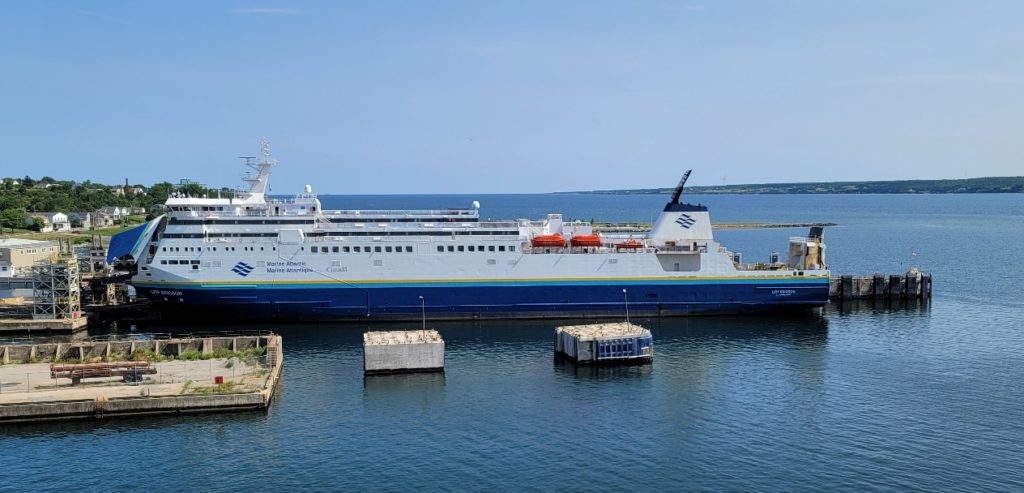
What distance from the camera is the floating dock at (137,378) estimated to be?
83.6ft

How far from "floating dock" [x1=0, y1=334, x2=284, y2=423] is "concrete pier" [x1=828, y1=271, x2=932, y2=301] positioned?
3671 cm

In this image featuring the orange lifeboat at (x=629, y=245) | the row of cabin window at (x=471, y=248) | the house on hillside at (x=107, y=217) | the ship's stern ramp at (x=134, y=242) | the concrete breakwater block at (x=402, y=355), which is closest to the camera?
the concrete breakwater block at (x=402, y=355)

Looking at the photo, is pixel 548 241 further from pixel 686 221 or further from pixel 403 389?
pixel 403 389

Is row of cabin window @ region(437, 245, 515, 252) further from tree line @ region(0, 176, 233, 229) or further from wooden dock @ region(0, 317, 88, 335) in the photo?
tree line @ region(0, 176, 233, 229)

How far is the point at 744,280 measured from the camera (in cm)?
4309

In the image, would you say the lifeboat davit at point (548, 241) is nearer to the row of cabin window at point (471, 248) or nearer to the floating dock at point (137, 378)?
the row of cabin window at point (471, 248)

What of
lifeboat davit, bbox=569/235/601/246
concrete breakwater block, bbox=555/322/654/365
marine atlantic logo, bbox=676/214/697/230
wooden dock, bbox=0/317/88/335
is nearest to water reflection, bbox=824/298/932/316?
marine atlantic logo, bbox=676/214/697/230

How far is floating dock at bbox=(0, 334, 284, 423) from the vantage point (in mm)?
25484

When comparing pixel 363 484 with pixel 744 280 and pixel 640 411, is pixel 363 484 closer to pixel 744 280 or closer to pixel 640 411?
pixel 640 411

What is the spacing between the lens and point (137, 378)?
91.6 feet

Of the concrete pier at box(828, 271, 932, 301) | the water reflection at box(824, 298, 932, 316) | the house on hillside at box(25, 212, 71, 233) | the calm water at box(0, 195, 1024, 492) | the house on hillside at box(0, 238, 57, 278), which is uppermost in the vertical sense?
the house on hillside at box(25, 212, 71, 233)

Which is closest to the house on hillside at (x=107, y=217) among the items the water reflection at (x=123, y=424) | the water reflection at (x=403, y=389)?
the water reflection at (x=123, y=424)

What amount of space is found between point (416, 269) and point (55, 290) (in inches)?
790

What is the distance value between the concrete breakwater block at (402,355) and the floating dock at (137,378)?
3.84 meters
